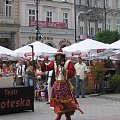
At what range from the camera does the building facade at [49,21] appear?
139 ft

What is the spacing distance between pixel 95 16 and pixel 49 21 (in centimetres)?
882

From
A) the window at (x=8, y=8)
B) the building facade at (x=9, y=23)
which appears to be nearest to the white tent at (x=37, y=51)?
the building facade at (x=9, y=23)

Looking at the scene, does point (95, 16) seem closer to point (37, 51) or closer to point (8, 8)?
point (8, 8)

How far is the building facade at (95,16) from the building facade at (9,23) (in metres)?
9.00

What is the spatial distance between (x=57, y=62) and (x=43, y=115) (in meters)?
2.21

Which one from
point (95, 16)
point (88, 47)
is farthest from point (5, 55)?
point (95, 16)

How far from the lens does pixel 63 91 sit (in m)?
9.84

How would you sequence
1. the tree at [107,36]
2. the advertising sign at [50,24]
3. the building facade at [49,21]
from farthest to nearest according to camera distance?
the tree at [107,36], the advertising sign at [50,24], the building facade at [49,21]

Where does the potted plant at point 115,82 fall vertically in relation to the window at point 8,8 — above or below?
below

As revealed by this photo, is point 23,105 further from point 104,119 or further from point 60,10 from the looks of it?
point 60,10

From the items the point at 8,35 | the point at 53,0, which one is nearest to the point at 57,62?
the point at 8,35

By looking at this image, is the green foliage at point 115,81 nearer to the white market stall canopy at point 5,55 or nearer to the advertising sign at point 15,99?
the white market stall canopy at point 5,55

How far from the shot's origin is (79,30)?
4856 centimetres

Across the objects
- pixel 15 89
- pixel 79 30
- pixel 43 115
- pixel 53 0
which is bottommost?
pixel 43 115
